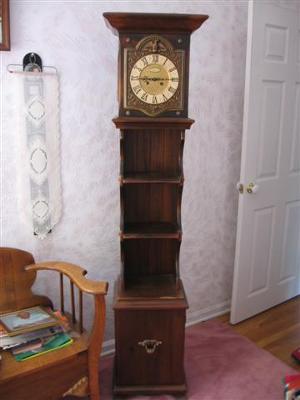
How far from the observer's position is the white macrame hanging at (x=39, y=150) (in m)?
1.74

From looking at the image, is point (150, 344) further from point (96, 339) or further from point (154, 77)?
point (154, 77)

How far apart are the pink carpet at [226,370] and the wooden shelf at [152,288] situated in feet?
1.65

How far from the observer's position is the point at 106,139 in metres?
1.97

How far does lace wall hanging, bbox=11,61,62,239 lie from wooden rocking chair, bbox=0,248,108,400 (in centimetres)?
22

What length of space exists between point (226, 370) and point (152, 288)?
2.16 ft

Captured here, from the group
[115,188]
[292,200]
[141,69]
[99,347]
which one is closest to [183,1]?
[141,69]

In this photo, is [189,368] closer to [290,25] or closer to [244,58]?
[244,58]

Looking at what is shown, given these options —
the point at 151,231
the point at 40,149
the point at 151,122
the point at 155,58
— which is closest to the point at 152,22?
the point at 155,58

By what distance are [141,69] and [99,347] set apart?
1138mm

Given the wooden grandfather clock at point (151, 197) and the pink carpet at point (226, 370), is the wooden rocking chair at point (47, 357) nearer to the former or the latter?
the wooden grandfather clock at point (151, 197)

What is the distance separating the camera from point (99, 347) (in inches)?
60.3

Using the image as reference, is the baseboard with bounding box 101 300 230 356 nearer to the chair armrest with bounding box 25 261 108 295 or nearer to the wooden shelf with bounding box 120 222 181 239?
the wooden shelf with bounding box 120 222 181 239

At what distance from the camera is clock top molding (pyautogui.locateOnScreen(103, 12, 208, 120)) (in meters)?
1.55

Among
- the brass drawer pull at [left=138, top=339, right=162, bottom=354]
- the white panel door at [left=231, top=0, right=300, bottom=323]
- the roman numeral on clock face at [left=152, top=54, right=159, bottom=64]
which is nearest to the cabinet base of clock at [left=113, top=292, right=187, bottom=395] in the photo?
the brass drawer pull at [left=138, top=339, right=162, bottom=354]
